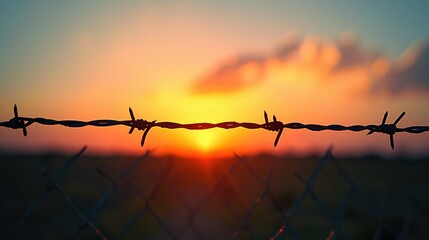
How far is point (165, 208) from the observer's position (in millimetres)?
11547

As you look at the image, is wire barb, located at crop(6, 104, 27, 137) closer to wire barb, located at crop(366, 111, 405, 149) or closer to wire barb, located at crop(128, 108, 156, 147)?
wire barb, located at crop(128, 108, 156, 147)

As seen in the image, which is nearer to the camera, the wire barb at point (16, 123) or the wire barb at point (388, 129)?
the wire barb at point (16, 123)

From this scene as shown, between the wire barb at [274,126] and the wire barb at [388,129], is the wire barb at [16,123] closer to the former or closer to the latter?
the wire barb at [274,126]

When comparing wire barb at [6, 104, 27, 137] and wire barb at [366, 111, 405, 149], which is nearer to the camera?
wire barb at [6, 104, 27, 137]

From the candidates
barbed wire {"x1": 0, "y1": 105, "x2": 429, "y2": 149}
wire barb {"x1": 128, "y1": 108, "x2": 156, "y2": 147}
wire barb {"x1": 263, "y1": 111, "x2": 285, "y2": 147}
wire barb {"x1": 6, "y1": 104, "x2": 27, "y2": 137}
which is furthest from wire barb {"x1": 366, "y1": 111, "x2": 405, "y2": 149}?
wire barb {"x1": 6, "y1": 104, "x2": 27, "y2": 137}

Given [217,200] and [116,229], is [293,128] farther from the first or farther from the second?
[217,200]

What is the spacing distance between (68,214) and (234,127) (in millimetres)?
10103

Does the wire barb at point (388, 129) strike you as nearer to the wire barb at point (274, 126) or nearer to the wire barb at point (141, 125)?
the wire barb at point (274, 126)

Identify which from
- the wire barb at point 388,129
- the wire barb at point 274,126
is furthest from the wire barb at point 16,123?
the wire barb at point 388,129

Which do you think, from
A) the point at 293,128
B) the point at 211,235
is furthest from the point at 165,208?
the point at 293,128

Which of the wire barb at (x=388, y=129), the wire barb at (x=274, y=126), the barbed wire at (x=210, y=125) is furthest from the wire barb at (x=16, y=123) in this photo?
the wire barb at (x=388, y=129)

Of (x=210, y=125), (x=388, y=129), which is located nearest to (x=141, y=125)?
(x=210, y=125)

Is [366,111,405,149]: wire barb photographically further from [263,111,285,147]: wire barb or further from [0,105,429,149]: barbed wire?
[263,111,285,147]: wire barb

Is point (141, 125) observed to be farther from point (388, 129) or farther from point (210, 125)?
point (388, 129)
